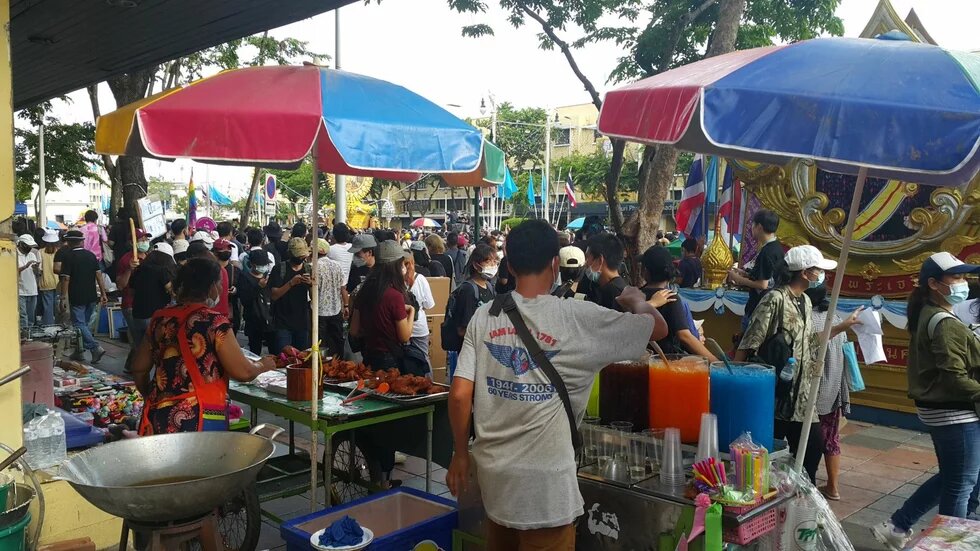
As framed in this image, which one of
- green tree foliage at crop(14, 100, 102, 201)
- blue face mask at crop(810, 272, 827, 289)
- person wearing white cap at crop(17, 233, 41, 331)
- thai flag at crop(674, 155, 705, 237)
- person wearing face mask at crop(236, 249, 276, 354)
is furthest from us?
green tree foliage at crop(14, 100, 102, 201)

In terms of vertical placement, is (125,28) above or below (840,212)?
above

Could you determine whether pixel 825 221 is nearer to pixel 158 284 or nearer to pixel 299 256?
pixel 299 256

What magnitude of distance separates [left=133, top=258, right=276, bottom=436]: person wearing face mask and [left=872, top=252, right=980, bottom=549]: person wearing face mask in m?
4.05

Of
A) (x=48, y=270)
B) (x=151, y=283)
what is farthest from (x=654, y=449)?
(x=48, y=270)

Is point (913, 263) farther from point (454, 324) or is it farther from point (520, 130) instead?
point (520, 130)

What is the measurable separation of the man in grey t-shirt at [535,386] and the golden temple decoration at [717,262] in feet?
22.9

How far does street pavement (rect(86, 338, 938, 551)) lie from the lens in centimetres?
522

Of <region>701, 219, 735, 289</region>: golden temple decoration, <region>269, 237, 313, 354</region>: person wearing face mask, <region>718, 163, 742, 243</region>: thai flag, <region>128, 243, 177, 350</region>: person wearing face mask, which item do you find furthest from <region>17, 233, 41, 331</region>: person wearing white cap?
<region>718, 163, 742, 243</region>: thai flag

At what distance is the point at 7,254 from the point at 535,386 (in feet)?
9.41

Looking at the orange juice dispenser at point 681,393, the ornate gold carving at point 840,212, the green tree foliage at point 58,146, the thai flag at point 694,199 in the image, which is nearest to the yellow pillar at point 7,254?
the orange juice dispenser at point 681,393

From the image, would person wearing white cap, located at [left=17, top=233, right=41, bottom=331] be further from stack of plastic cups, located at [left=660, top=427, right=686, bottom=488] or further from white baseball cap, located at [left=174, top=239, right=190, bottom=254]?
stack of plastic cups, located at [left=660, top=427, right=686, bottom=488]

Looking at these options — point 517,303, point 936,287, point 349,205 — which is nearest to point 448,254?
point 936,287

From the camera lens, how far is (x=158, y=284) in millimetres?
8562

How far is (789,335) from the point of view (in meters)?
4.73
